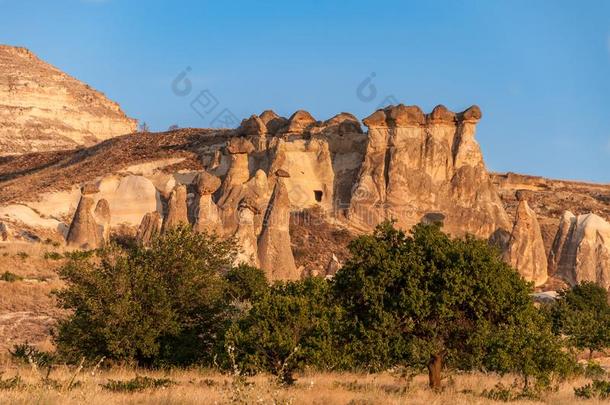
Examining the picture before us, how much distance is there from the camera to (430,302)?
14234 millimetres

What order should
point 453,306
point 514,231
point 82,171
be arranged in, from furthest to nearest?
point 82,171, point 514,231, point 453,306

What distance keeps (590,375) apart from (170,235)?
28.5 feet

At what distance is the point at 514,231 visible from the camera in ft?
130

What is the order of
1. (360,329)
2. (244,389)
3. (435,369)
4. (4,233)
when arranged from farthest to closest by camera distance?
(4,233) → (435,369) → (360,329) → (244,389)

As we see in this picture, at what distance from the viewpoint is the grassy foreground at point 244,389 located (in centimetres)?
978

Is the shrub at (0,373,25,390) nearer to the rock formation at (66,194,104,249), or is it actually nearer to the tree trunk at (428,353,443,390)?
the tree trunk at (428,353,443,390)

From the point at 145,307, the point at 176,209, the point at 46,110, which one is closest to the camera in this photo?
the point at 145,307

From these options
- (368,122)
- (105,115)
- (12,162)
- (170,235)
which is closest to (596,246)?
(368,122)

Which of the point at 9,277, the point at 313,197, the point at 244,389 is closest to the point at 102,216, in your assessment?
the point at 313,197

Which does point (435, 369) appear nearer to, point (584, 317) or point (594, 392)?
point (594, 392)

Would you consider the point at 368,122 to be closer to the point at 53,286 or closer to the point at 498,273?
the point at 53,286

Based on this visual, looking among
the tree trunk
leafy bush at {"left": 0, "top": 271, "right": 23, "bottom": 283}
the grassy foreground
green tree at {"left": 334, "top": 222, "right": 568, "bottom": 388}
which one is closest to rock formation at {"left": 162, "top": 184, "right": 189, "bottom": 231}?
leafy bush at {"left": 0, "top": 271, "right": 23, "bottom": 283}

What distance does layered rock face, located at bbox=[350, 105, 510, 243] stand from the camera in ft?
139

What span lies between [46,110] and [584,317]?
72912mm
